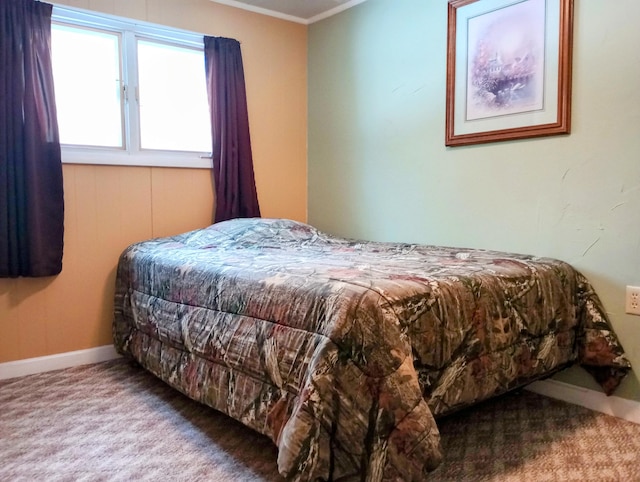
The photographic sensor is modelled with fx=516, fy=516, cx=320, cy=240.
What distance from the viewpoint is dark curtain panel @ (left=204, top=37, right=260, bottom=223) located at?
3.12m

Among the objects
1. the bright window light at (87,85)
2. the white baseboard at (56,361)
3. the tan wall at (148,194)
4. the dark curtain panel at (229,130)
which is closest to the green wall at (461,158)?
the tan wall at (148,194)

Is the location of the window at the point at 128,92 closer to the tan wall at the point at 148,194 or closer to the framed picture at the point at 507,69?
the tan wall at the point at 148,194

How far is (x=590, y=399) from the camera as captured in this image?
2180 mm

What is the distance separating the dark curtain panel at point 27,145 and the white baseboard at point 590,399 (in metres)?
2.46

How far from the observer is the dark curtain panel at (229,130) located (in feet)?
10.2

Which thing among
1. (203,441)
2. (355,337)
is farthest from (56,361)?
(355,337)

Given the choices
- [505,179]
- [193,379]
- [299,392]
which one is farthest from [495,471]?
[505,179]

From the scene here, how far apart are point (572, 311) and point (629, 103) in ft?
2.77

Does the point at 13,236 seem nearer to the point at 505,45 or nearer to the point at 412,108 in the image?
the point at 412,108

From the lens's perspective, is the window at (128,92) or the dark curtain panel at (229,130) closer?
the window at (128,92)

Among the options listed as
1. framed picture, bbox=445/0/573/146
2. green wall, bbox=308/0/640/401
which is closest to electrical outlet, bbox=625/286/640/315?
green wall, bbox=308/0/640/401

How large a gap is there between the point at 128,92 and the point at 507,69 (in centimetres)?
201

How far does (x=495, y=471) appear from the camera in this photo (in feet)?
5.45

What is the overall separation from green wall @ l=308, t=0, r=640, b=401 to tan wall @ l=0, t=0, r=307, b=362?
172 millimetres
